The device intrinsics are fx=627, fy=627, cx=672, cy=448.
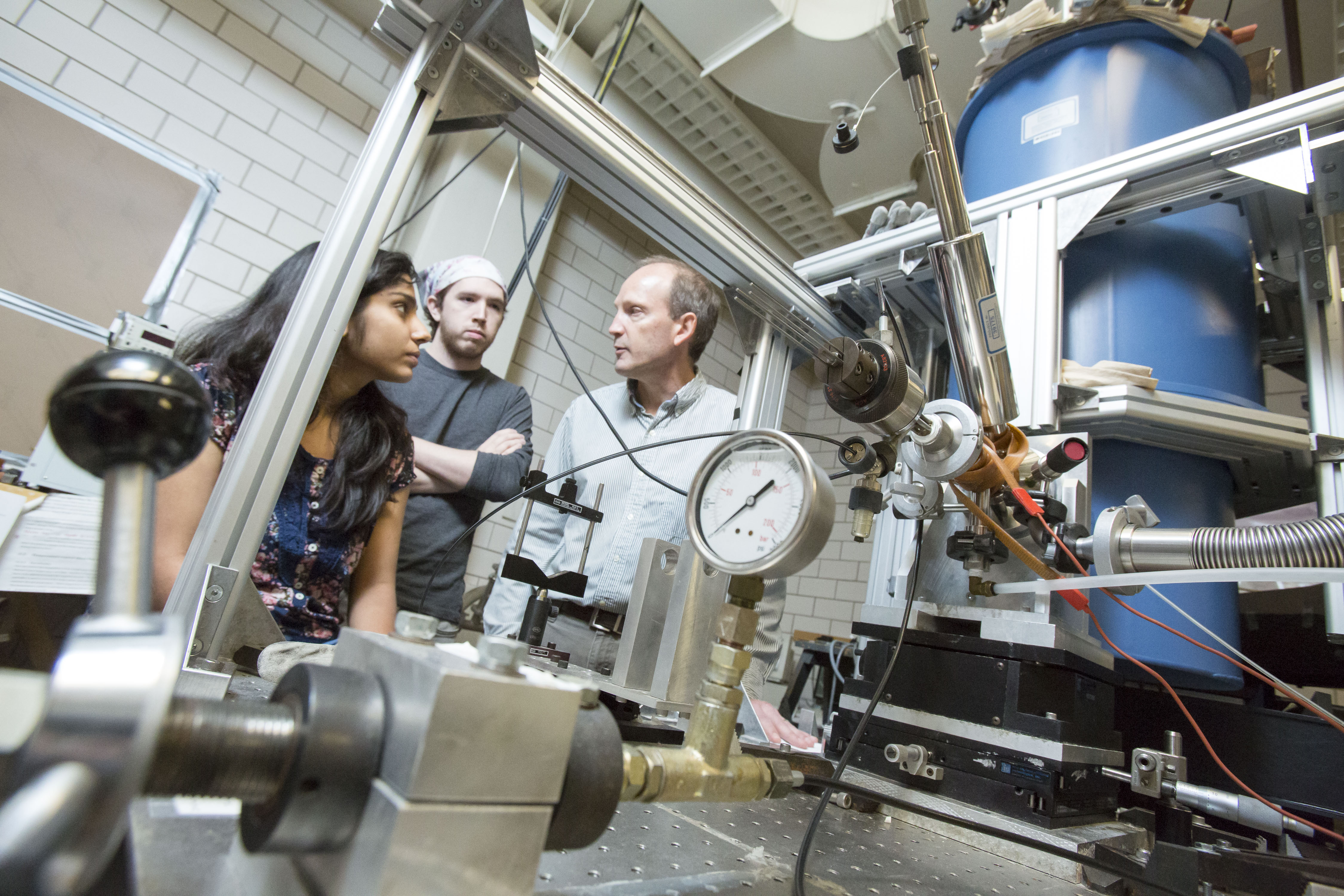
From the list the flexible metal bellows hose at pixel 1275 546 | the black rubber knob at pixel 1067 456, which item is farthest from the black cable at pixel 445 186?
the flexible metal bellows hose at pixel 1275 546

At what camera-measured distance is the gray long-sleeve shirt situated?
1.76 m

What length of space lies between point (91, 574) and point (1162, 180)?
2271mm

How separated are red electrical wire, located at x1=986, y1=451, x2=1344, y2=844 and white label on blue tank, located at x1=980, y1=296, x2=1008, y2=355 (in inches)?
6.3

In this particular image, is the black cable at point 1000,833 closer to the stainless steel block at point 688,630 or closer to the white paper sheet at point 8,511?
the stainless steel block at point 688,630

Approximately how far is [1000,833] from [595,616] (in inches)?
25.5

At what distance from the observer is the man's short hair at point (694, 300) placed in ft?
5.95

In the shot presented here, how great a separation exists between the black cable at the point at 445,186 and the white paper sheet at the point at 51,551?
120 cm

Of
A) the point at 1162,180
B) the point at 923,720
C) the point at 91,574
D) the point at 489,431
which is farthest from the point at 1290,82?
the point at 91,574

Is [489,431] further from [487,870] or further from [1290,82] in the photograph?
[1290,82]

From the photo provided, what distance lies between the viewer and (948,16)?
94.4 inches

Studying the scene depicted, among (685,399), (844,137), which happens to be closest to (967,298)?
(844,137)

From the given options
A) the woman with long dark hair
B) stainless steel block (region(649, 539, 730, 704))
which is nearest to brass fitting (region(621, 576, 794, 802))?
stainless steel block (region(649, 539, 730, 704))

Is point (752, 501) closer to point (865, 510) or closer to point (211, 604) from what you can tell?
point (865, 510)

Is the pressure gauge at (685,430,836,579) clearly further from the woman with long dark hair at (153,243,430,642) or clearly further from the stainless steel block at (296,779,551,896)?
the woman with long dark hair at (153,243,430,642)
